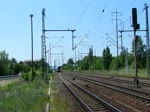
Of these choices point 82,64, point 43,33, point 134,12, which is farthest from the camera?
point 82,64

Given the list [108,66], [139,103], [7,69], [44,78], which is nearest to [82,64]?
[108,66]

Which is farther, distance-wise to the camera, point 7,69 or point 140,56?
point 7,69

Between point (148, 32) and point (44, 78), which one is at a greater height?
point (148, 32)

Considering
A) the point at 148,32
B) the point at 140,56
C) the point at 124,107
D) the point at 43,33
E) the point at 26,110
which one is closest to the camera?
the point at 26,110

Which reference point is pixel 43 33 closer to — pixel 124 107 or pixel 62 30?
pixel 62 30

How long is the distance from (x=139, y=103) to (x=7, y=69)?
103599 millimetres

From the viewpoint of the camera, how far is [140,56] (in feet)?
356

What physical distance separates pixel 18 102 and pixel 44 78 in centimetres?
3791

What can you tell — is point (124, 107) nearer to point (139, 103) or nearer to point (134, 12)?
point (139, 103)

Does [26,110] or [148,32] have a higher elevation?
[148,32]

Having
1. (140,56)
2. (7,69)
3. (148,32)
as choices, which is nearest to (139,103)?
(148,32)

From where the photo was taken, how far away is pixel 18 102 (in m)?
21.0

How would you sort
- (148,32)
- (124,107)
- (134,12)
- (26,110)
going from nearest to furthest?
1. (26,110)
2. (124,107)
3. (134,12)
4. (148,32)

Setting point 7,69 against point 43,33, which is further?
point 7,69
